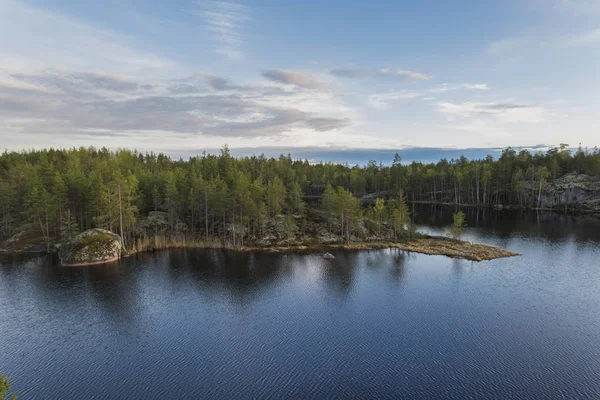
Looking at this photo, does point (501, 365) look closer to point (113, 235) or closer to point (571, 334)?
point (571, 334)

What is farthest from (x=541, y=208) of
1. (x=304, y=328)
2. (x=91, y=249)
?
(x=91, y=249)

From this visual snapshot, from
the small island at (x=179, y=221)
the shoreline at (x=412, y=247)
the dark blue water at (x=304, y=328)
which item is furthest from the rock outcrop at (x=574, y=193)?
the shoreline at (x=412, y=247)

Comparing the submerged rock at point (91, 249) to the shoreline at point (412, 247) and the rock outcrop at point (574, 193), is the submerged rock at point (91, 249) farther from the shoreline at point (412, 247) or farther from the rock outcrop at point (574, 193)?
the rock outcrop at point (574, 193)

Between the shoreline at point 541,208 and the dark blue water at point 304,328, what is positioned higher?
the shoreline at point 541,208

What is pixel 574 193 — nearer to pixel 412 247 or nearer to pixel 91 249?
pixel 412 247

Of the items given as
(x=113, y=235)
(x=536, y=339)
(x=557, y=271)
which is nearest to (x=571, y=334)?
(x=536, y=339)

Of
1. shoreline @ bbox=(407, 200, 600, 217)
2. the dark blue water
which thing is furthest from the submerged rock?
shoreline @ bbox=(407, 200, 600, 217)
